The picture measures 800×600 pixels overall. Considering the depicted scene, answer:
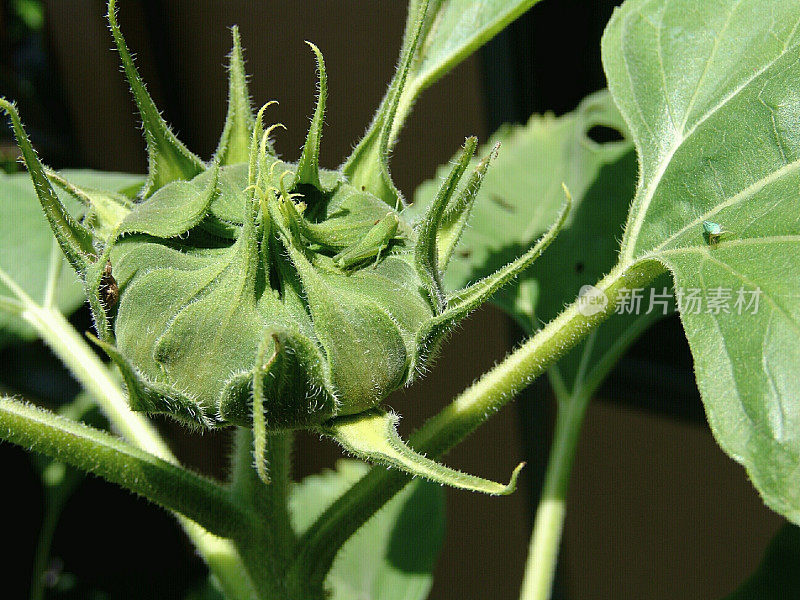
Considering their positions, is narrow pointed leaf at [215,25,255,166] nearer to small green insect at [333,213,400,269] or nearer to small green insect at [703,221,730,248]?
small green insect at [333,213,400,269]

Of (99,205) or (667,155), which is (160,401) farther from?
(667,155)

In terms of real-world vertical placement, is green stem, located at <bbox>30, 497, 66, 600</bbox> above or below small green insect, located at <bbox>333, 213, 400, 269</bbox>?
below

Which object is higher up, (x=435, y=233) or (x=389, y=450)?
(x=435, y=233)

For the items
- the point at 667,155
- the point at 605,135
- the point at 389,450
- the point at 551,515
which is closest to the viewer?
the point at 389,450

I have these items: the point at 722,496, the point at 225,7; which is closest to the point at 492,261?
the point at 722,496

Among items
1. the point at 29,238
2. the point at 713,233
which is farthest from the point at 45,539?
the point at 713,233

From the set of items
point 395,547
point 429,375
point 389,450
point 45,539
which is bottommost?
point 429,375

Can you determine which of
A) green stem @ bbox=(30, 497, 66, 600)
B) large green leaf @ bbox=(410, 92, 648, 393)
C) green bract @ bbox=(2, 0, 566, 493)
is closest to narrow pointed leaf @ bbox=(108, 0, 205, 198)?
green bract @ bbox=(2, 0, 566, 493)
